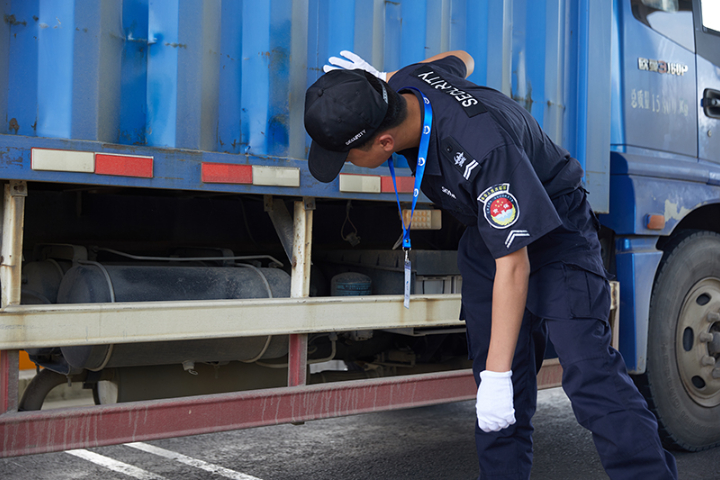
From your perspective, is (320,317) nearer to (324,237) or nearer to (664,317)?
(324,237)

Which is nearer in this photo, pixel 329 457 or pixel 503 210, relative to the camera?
pixel 503 210

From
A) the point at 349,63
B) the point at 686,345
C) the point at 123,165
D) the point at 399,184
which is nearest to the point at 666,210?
the point at 686,345

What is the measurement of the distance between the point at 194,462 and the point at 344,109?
2288 millimetres

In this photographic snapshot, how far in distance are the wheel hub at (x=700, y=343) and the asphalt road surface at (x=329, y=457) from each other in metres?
0.37

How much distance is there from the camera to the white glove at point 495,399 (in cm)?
196

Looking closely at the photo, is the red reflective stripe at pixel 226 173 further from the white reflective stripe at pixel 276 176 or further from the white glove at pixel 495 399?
the white glove at pixel 495 399

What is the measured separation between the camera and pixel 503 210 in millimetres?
1890

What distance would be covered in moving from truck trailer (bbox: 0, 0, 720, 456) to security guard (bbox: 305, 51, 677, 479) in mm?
444

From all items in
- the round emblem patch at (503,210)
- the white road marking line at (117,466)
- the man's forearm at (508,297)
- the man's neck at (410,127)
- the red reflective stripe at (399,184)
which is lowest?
the white road marking line at (117,466)

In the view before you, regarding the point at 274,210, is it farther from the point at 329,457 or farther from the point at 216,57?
the point at 329,457

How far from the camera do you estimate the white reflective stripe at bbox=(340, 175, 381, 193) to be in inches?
102

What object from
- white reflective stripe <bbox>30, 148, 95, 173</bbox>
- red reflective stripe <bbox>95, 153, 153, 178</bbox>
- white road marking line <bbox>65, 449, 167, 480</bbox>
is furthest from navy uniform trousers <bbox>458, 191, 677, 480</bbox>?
Answer: white road marking line <bbox>65, 449, 167, 480</bbox>

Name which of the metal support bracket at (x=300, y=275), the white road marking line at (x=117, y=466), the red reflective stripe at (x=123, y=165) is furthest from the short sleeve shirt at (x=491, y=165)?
the white road marking line at (x=117, y=466)

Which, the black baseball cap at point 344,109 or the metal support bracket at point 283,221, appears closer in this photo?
the black baseball cap at point 344,109
